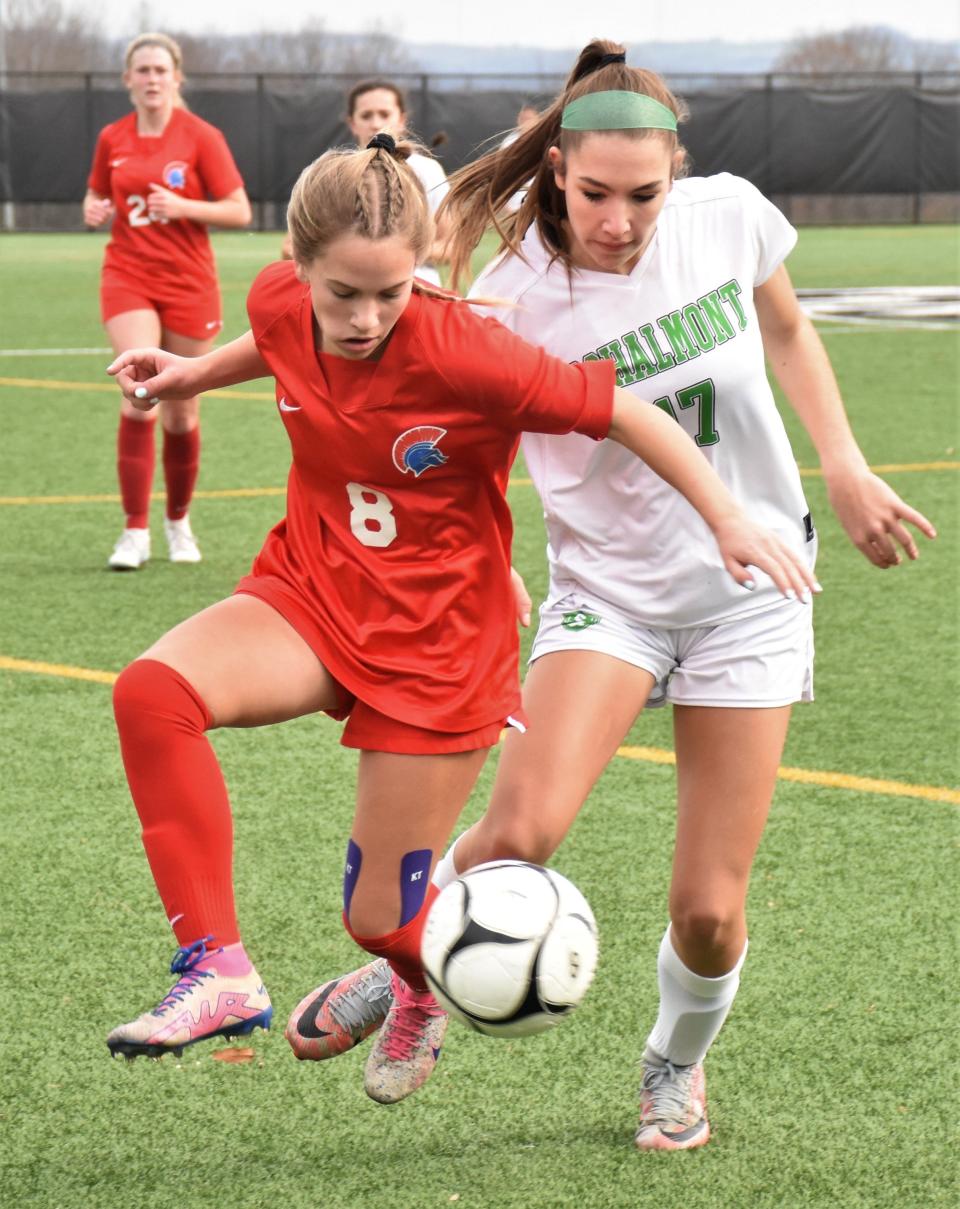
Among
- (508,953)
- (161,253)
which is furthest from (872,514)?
(161,253)

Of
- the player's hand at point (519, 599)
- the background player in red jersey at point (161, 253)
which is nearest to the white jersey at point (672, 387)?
the player's hand at point (519, 599)

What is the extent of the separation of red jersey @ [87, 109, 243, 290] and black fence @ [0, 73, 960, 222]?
21761 mm

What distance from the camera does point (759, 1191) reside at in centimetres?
315

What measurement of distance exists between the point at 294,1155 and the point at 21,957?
1.09m

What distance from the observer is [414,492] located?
3.13 meters

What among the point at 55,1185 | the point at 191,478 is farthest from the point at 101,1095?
the point at 191,478

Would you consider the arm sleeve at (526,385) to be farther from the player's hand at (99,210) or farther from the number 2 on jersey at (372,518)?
the player's hand at (99,210)

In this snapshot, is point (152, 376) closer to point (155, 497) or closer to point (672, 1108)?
point (672, 1108)

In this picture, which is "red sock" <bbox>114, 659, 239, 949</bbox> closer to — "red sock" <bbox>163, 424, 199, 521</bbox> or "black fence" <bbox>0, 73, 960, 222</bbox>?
"red sock" <bbox>163, 424, 199, 521</bbox>

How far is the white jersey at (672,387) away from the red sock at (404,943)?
0.68m

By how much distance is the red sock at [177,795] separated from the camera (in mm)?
2939

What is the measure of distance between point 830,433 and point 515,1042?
4.63ft

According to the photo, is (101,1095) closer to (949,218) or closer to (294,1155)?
(294,1155)

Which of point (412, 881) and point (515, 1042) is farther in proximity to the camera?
point (515, 1042)
